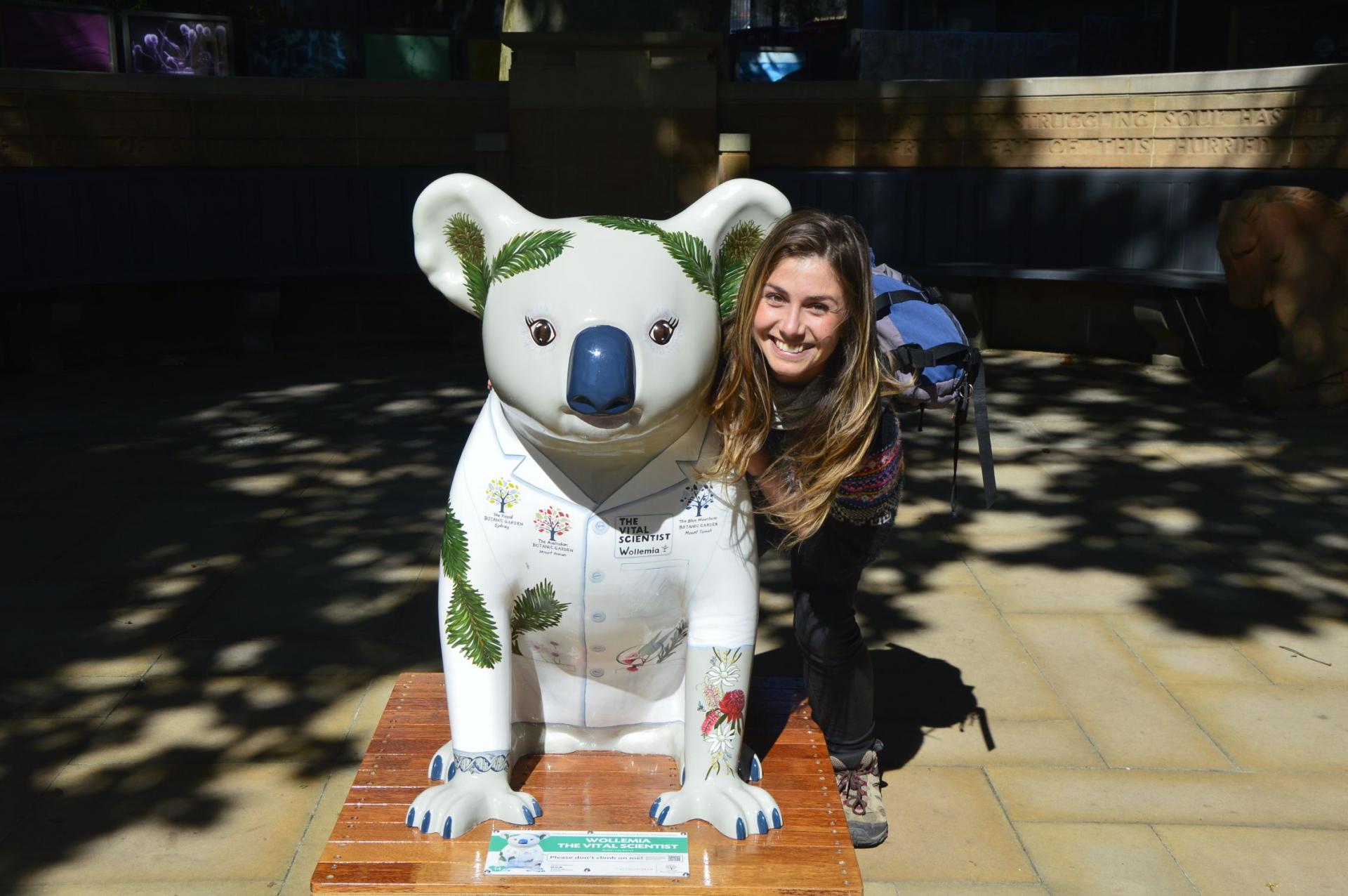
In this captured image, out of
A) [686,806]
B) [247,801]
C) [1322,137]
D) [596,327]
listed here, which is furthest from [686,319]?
[1322,137]

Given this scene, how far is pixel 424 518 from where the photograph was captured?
651cm

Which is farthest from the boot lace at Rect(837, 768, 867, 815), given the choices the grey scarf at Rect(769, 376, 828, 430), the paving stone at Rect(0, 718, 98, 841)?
the paving stone at Rect(0, 718, 98, 841)

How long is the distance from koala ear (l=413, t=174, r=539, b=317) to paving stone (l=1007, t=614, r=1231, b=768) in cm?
265

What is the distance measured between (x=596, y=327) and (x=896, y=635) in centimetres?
295

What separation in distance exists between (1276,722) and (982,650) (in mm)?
1049

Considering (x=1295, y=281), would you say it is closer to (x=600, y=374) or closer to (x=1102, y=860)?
(x=1102, y=860)

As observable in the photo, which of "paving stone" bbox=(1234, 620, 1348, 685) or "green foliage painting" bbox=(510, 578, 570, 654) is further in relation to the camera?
"paving stone" bbox=(1234, 620, 1348, 685)

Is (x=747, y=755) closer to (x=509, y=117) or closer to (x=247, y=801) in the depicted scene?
(x=247, y=801)

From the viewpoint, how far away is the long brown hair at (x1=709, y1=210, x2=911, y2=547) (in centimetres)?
292

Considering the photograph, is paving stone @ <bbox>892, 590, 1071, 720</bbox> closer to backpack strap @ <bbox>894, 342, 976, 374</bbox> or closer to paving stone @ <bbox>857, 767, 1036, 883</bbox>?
paving stone @ <bbox>857, 767, 1036, 883</bbox>

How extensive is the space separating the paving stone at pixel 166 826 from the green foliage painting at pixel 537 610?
1.19 m

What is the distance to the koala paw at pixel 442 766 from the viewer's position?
10.9 ft

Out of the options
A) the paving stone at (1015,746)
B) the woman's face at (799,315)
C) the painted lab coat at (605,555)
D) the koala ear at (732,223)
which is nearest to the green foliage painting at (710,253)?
the koala ear at (732,223)

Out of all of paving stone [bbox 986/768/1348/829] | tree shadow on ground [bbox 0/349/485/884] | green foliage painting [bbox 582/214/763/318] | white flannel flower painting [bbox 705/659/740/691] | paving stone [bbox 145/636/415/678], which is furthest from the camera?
paving stone [bbox 145/636/415/678]
